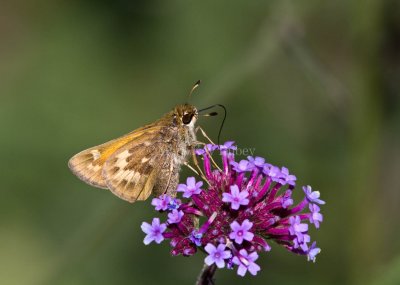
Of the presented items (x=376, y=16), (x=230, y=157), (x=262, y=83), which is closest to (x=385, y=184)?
(x=262, y=83)

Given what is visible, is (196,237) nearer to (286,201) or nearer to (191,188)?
(191,188)

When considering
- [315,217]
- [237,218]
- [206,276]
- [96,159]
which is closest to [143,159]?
[96,159]

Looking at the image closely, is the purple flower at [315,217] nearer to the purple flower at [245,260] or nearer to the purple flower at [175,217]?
the purple flower at [245,260]

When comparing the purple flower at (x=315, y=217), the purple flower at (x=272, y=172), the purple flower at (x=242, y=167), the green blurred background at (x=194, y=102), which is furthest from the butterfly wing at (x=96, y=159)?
the purple flower at (x=315, y=217)

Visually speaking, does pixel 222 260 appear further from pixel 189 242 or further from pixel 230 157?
pixel 230 157

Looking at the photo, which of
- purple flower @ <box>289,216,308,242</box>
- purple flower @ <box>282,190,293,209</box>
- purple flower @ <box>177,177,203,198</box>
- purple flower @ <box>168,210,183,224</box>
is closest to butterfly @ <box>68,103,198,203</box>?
purple flower @ <box>177,177,203,198</box>
